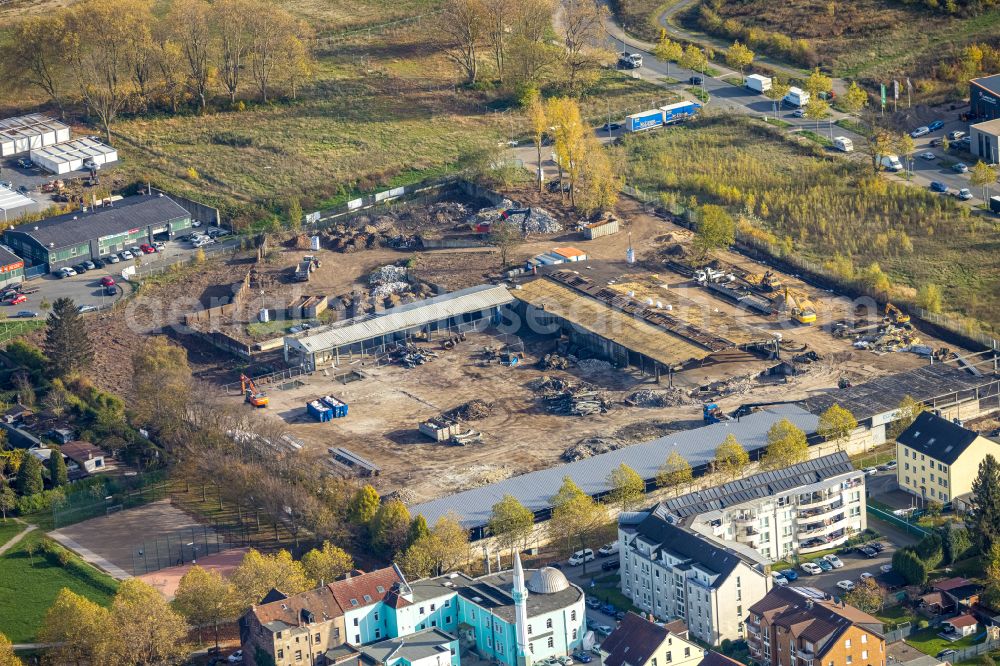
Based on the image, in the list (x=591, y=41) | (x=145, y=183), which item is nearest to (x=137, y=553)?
(x=145, y=183)

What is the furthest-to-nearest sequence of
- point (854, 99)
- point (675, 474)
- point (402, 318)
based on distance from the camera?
point (854, 99) → point (402, 318) → point (675, 474)

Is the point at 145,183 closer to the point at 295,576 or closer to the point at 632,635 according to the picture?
the point at 295,576

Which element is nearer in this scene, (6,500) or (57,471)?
(6,500)

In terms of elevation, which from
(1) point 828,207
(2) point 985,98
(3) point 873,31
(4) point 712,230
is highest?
(3) point 873,31

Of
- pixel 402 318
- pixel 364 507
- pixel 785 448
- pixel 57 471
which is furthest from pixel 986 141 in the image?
pixel 57 471

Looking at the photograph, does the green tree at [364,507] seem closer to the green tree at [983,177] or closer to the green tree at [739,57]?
the green tree at [983,177]

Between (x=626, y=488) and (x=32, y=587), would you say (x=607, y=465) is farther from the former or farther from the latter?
(x=32, y=587)

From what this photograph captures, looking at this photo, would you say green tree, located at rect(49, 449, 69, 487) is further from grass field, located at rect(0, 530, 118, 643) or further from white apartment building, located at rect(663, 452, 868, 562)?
white apartment building, located at rect(663, 452, 868, 562)
